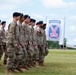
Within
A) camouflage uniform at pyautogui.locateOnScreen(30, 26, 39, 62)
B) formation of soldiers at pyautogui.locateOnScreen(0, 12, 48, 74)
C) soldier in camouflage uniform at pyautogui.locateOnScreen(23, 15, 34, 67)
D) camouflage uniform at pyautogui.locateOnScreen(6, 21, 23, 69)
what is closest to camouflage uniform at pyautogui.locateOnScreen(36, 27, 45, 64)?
formation of soldiers at pyautogui.locateOnScreen(0, 12, 48, 74)

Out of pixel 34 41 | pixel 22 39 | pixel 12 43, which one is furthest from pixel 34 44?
pixel 12 43

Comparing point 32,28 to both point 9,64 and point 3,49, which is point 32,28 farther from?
point 9,64

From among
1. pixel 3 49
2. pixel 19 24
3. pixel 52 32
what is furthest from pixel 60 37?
pixel 19 24

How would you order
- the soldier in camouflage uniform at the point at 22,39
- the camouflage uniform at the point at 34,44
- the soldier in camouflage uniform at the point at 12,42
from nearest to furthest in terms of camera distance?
1. the soldier in camouflage uniform at the point at 12,42
2. the soldier in camouflage uniform at the point at 22,39
3. the camouflage uniform at the point at 34,44

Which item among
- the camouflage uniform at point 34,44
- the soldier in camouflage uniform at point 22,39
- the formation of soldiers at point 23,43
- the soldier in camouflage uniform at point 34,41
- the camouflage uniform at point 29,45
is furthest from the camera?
the camouflage uniform at point 34,44

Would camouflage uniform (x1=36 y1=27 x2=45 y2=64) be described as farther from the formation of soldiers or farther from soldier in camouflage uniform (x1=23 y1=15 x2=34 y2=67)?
soldier in camouflage uniform (x1=23 y1=15 x2=34 y2=67)

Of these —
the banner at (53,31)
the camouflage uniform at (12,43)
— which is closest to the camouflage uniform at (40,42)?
the camouflage uniform at (12,43)

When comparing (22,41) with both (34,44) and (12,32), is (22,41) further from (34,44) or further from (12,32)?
(34,44)

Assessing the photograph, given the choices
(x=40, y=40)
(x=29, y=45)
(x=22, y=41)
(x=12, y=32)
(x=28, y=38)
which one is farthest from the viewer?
(x=40, y=40)

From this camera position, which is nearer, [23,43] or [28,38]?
[23,43]

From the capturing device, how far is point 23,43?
52.8ft

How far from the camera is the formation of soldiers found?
1492cm

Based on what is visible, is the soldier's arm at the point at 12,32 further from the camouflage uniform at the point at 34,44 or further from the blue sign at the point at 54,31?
the blue sign at the point at 54,31

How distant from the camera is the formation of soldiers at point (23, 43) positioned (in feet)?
49.0
